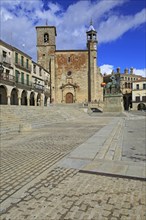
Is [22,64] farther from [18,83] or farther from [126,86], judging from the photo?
[126,86]

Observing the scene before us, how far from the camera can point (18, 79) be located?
3597cm

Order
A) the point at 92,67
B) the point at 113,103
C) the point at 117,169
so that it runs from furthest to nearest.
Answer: the point at 92,67
the point at 113,103
the point at 117,169

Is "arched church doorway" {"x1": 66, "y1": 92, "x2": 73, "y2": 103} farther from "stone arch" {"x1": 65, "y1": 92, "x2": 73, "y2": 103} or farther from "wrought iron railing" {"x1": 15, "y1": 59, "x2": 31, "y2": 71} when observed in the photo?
"wrought iron railing" {"x1": 15, "y1": 59, "x2": 31, "y2": 71}

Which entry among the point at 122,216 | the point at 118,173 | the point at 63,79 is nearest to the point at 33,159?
the point at 118,173

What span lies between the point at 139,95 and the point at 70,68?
26.3 metres

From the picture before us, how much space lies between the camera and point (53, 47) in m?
53.6

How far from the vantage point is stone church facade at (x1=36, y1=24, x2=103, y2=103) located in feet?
170

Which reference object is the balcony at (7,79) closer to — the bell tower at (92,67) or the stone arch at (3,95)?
the stone arch at (3,95)

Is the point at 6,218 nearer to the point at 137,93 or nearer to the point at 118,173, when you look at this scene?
the point at 118,173

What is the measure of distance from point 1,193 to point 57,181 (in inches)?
43.7

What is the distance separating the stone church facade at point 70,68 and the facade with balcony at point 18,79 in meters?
7.02

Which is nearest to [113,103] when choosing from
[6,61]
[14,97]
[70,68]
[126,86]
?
[14,97]

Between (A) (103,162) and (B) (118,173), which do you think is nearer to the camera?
(B) (118,173)

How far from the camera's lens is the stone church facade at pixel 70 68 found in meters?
51.8
